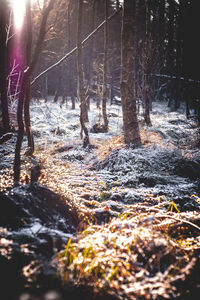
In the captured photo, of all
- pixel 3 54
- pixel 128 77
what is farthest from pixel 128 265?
pixel 128 77

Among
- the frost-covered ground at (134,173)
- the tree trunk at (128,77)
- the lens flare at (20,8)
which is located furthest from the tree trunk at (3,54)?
the tree trunk at (128,77)

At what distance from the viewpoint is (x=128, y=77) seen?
225 inches

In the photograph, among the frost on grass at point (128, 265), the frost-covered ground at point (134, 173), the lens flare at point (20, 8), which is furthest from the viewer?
the frost-covered ground at point (134, 173)

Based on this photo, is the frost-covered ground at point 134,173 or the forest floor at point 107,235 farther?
the frost-covered ground at point 134,173

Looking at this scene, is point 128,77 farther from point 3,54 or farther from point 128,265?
point 128,265

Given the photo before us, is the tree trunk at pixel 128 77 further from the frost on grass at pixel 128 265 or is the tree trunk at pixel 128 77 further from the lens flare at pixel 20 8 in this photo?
the frost on grass at pixel 128 265

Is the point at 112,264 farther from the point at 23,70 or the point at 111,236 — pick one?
the point at 23,70

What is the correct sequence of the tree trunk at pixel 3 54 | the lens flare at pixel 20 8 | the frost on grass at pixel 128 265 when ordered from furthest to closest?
the tree trunk at pixel 3 54, the lens flare at pixel 20 8, the frost on grass at pixel 128 265

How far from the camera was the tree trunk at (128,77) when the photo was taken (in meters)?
5.50

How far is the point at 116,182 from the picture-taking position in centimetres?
393

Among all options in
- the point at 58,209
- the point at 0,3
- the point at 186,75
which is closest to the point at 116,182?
the point at 58,209

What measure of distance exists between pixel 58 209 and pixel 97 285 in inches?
42.7

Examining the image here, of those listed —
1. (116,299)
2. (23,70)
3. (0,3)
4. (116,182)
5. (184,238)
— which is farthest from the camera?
(0,3)

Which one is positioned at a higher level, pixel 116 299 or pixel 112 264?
pixel 112 264
